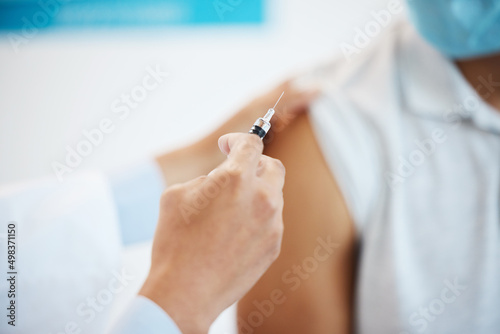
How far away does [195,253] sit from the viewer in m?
0.35

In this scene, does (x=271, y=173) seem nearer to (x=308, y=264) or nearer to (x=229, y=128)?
(x=308, y=264)

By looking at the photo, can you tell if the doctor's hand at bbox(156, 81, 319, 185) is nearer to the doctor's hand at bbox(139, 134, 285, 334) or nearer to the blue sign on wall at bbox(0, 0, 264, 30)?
the doctor's hand at bbox(139, 134, 285, 334)

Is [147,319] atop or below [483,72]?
below

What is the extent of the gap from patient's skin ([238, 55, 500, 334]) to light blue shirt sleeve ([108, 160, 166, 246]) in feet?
0.80

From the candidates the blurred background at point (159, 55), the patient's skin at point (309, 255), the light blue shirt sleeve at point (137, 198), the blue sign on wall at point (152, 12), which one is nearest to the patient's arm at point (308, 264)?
the patient's skin at point (309, 255)

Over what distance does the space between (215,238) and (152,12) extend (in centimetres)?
127

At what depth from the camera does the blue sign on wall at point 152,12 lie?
53.2 inches

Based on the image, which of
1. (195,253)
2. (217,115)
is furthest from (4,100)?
(195,253)

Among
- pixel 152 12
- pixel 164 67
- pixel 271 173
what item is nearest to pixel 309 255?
pixel 271 173

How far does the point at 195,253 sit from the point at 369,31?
0.54 meters

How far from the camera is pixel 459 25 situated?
1.89 feet

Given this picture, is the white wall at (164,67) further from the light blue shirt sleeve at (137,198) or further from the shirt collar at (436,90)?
the shirt collar at (436,90)

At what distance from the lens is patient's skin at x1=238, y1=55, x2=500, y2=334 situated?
0.52 metres

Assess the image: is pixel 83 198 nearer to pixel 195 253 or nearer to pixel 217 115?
pixel 195 253
